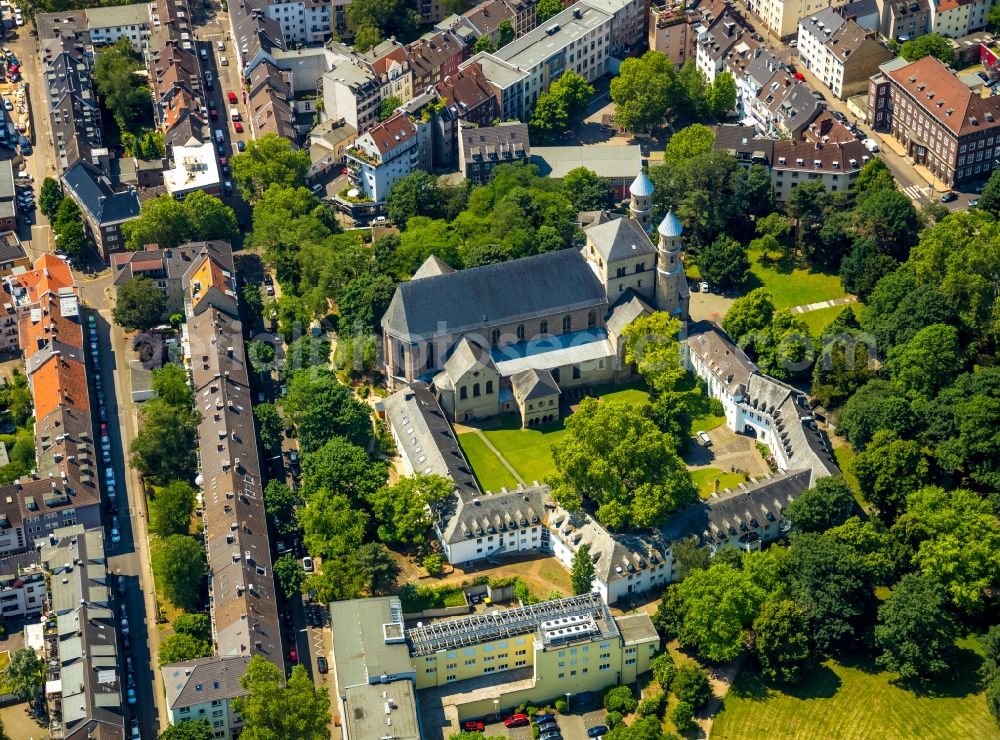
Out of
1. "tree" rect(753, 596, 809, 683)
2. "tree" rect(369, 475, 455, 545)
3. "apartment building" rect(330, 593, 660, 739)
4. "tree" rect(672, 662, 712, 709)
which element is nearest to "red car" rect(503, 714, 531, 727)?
"apartment building" rect(330, 593, 660, 739)

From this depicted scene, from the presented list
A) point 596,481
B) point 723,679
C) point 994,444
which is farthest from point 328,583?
point 994,444

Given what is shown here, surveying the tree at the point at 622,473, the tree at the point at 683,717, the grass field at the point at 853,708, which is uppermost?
the tree at the point at 622,473

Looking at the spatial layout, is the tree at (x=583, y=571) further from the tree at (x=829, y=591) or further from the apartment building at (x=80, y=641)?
the apartment building at (x=80, y=641)

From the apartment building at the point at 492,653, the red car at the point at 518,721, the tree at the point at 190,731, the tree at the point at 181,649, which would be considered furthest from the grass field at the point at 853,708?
the tree at the point at 181,649

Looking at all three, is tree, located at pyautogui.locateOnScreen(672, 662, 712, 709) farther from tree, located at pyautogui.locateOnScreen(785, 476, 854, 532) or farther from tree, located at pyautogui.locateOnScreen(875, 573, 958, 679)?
tree, located at pyautogui.locateOnScreen(785, 476, 854, 532)

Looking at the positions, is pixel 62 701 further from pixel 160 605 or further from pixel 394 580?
pixel 394 580

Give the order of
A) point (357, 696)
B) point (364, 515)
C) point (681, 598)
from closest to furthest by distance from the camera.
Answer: point (357, 696)
point (681, 598)
point (364, 515)

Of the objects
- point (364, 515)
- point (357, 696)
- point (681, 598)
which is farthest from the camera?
point (364, 515)
